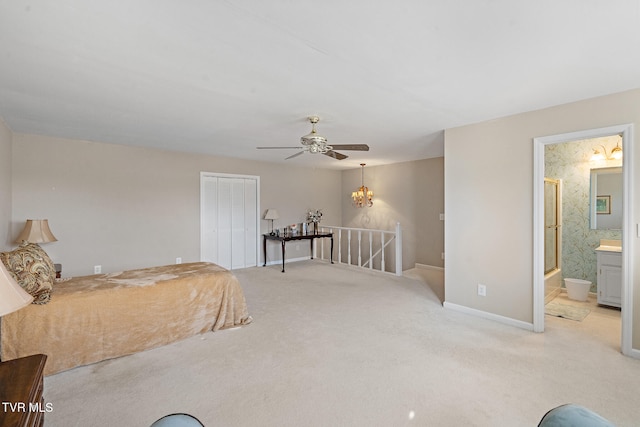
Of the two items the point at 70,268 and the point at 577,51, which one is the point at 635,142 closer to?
the point at 577,51

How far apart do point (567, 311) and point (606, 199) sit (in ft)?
5.63

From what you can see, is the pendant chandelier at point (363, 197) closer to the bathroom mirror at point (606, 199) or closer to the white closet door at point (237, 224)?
the white closet door at point (237, 224)

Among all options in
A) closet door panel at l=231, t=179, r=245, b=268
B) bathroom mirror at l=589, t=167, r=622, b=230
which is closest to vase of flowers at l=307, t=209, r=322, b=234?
closet door panel at l=231, t=179, r=245, b=268

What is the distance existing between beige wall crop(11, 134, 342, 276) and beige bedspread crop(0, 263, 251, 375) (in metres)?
1.98

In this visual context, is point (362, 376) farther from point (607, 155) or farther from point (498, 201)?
point (607, 155)

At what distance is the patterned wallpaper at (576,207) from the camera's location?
4273mm

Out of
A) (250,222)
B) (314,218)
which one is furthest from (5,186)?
(314,218)

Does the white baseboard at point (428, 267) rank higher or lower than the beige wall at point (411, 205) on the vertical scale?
lower

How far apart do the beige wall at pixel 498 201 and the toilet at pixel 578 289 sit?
1695mm

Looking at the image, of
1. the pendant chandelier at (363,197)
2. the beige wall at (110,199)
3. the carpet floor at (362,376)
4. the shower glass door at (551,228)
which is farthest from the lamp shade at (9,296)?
the pendant chandelier at (363,197)

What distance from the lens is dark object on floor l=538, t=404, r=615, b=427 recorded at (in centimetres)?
91

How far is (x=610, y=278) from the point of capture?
3824mm

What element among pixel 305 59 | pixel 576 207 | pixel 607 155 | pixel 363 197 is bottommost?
pixel 576 207

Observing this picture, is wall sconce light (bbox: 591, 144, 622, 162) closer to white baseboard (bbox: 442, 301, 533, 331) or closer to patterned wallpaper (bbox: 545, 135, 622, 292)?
patterned wallpaper (bbox: 545, 135, 622, 292)
